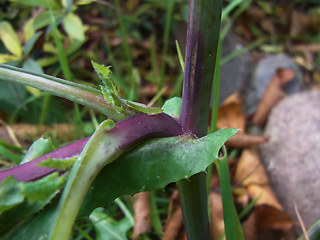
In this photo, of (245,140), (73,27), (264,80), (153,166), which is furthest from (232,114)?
(153,166)

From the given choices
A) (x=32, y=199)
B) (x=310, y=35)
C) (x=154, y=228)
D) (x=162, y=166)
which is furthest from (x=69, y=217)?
(x=310, y=35)

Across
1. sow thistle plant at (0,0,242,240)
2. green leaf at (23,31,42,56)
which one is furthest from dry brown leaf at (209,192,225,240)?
green leaf at (23,31,42,56)

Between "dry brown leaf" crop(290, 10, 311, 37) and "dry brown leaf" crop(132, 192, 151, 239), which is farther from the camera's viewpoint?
"dry brown leaf" crop(290, 10, 311, 37)

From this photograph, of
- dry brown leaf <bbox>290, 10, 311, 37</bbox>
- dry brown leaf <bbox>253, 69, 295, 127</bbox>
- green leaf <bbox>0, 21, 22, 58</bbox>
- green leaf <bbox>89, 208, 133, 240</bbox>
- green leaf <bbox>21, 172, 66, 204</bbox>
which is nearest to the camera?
green leaf <bbox>21, 172, 66, 204</bbox>

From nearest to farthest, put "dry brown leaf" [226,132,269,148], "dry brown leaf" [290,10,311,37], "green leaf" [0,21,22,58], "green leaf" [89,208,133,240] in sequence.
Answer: "green leaf" [89,208,133,240] → "green leaf" [0,21,22,58] → "dry brown leaf" [226,132,269,148] → "dry brown leaf" [290,10,311,37]

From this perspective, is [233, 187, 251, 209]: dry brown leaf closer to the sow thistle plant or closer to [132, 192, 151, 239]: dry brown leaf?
[132, 192, 151, 239]: dry brown leaf

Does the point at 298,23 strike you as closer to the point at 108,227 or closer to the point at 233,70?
the point at 233,70
